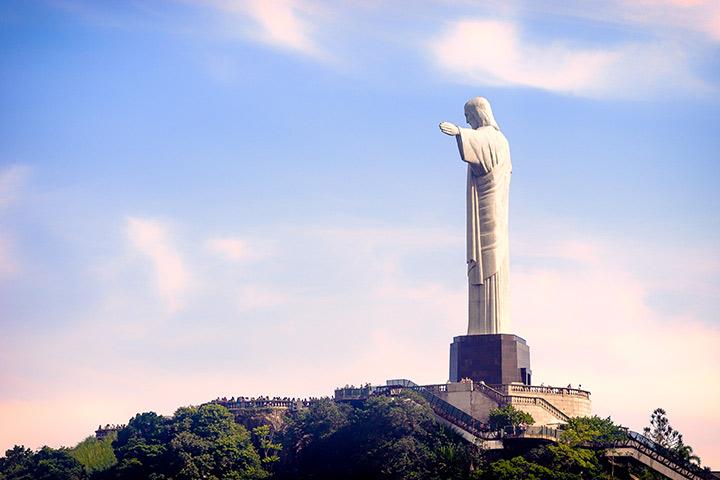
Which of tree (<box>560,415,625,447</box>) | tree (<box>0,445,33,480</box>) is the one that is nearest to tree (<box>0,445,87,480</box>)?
tree (<box>0,445,33,480</box>)

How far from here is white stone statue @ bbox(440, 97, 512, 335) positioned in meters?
59.9

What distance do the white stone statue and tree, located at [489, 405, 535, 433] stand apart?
6.08 meters

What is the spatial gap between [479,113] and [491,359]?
10.4m

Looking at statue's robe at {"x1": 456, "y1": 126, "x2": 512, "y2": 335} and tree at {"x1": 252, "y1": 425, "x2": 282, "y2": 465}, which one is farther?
statue's robe at {"x1": 456, "y1": 126, "x2": 512, "y2": 335}

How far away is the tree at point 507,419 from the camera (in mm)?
53625

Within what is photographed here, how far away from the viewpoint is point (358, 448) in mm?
53250

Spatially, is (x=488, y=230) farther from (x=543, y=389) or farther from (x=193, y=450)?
(x=193, y=450)

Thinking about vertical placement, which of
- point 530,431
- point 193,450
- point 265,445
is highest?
point 265,445

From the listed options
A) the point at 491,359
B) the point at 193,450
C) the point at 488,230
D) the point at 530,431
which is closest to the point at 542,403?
the point at 491,359

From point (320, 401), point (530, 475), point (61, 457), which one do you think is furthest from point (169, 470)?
point (530, 475)

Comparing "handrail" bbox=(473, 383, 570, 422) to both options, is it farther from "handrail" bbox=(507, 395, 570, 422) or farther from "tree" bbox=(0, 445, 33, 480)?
"tree" bbox=(0, 445, 33, 480)

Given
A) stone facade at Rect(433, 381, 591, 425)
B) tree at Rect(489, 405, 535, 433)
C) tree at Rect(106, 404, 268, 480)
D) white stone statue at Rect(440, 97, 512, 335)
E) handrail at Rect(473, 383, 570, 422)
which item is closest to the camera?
tree at Rect(489, 405, 535, 433)

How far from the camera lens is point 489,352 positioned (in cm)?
5872

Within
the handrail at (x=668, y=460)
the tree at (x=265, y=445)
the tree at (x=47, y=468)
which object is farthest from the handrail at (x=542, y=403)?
the tree at (x=47, y=468)
